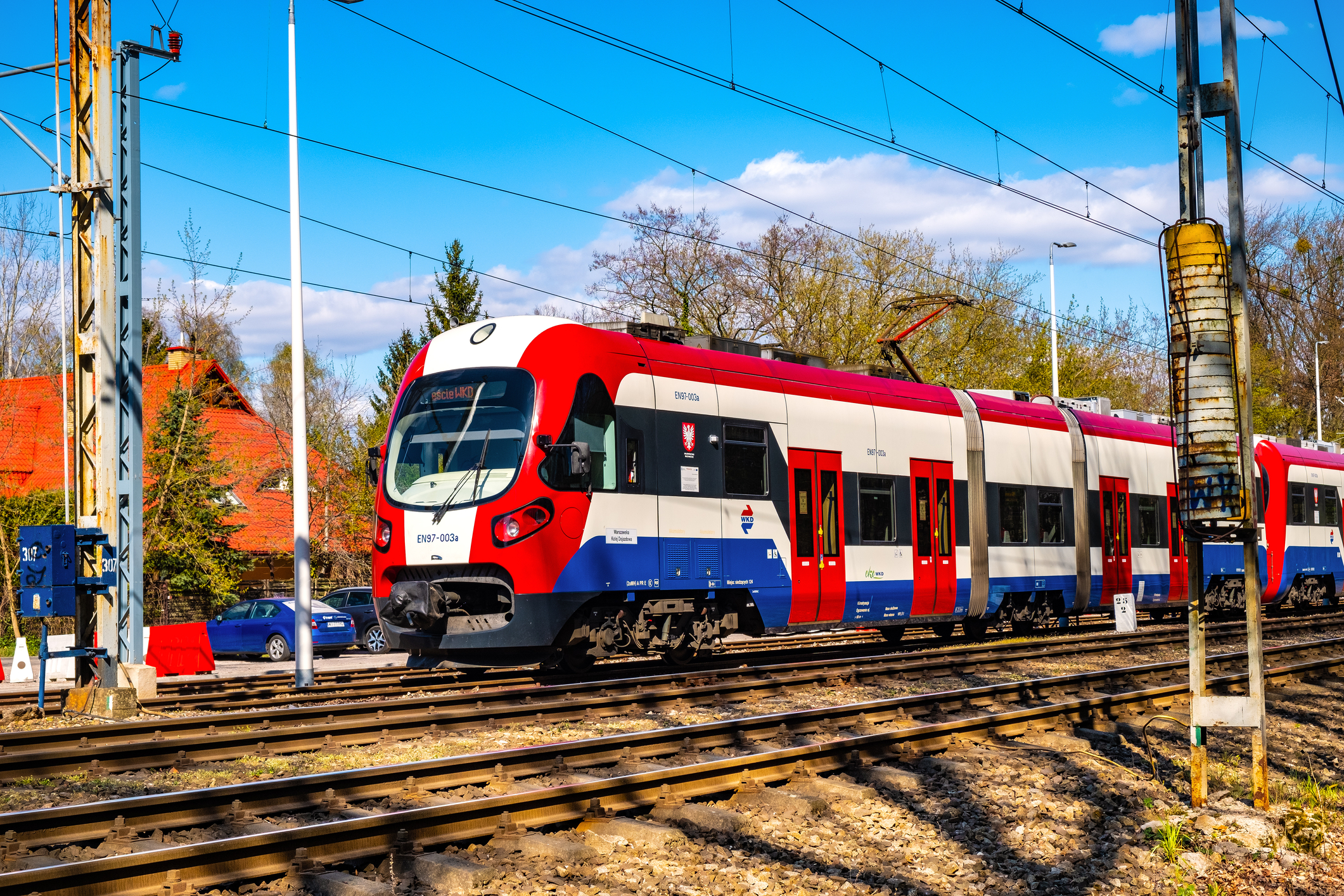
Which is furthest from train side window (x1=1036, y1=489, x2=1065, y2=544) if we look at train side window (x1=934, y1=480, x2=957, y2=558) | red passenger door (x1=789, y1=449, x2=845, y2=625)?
red passenger door (x1=789, y1=449, x2=845, y2=625)

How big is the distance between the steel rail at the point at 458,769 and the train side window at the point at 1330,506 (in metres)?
19.1

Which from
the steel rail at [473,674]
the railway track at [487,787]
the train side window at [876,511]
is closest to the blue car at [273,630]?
the steel rail at [473,674]

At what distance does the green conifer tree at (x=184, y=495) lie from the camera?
99.3ft

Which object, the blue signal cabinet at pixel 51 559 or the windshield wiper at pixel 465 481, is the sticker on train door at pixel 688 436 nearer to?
the windshield wiper at pixel 465 481

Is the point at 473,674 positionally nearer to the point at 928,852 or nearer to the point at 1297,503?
the point at 928,852

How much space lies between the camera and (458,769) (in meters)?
8.30

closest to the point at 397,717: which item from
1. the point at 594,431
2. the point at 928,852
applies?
the point at 594,431

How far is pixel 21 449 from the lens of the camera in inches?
1364

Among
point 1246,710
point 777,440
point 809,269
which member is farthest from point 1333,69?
point 809,269

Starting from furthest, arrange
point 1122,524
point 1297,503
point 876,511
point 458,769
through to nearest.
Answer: point 1297,503 < point 1122,524 < point 876,511 < point 458,769

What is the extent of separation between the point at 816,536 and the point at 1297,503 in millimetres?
16991

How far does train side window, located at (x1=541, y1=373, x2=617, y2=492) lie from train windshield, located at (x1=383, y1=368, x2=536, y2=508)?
0.50m

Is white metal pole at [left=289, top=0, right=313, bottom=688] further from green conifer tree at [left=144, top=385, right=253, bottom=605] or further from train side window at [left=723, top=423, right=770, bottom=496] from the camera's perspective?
green conifer tree at [left=144, top=385, right=253, bottom=605]

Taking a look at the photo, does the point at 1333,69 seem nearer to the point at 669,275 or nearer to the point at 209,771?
the point at 209,771
